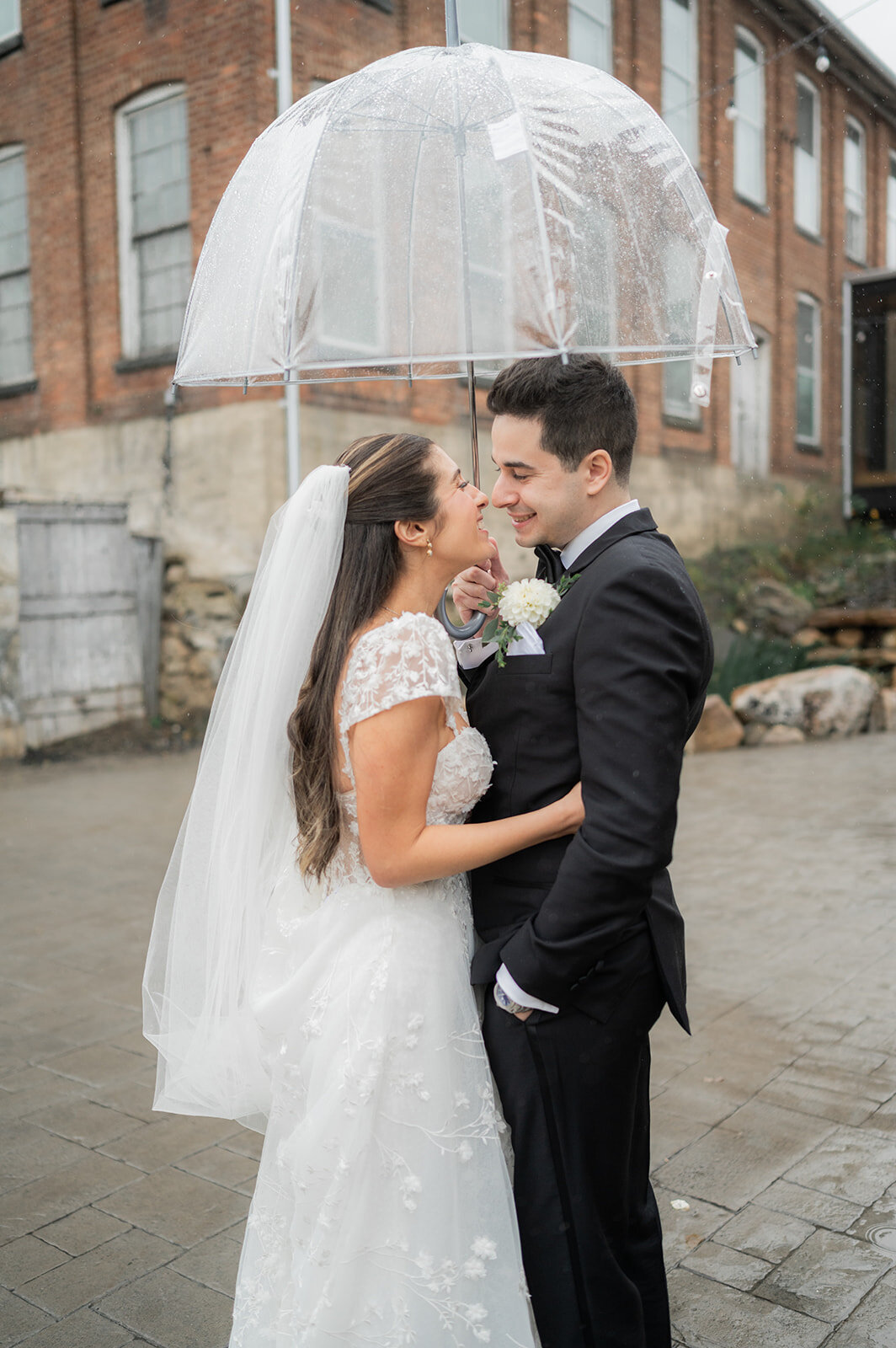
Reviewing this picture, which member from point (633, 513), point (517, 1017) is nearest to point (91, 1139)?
point (517, 1017)

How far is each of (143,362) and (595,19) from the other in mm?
5073

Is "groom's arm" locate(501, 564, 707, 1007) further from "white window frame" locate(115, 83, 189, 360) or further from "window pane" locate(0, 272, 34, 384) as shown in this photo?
"window pane" locate(0, 272, 34, 384)

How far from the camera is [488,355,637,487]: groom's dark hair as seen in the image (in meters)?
1.98

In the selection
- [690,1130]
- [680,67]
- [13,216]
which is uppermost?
[680,67]

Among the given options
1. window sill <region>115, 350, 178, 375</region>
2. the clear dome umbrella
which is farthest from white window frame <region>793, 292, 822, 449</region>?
the clear dome umbrella

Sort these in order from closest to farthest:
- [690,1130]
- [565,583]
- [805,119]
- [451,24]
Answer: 1. [565,583]
2. [451,24]
3. [690,1130]
4. [805,119]

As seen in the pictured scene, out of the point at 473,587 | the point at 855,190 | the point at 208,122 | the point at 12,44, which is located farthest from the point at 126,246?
the point at 473,587

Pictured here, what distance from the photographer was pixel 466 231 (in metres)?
2.22

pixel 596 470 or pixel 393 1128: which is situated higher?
pixel 596 470

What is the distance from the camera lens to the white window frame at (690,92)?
418 inches

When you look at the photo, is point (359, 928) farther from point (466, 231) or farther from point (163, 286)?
point (163, 286)

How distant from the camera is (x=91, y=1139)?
3.45 metres

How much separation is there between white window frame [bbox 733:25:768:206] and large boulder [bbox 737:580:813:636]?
4321 millimetres

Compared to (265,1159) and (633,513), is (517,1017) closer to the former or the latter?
(265,1159)
